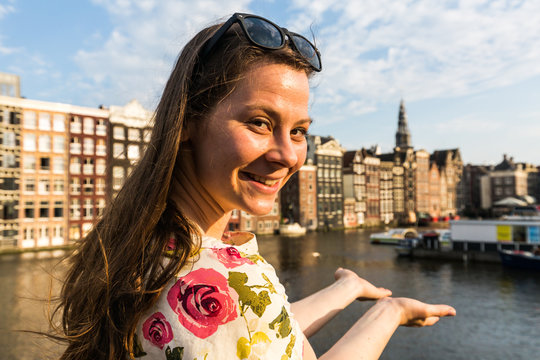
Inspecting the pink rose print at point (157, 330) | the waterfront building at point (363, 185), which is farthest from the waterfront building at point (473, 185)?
the pink rose print at point (157, 330)

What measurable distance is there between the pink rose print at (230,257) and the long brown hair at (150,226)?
6 centimetres

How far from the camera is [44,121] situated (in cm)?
2825

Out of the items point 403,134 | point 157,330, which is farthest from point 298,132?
point 403,134

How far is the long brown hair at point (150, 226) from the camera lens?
2.97 feet

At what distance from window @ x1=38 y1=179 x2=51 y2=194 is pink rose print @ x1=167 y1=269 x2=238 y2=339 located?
3141 cm

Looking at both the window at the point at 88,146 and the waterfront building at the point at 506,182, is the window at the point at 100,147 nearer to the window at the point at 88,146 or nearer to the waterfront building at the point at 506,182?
the window at the point at 88,146

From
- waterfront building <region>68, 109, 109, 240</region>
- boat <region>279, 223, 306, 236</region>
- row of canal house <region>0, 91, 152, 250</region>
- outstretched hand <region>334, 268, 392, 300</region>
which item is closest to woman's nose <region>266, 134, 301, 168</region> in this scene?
outstretched hand <region>334, 268, 392, 300</region>

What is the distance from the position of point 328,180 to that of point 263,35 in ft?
148

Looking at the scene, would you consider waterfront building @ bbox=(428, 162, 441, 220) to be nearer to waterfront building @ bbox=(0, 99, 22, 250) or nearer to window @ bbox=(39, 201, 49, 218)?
window @ bbox=(39, 201, 49, 218)

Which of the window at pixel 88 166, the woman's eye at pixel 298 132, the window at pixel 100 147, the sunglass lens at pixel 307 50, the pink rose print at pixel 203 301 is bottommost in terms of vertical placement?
the pink rose print at pixel 203 301

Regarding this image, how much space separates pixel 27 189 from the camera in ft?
90.8

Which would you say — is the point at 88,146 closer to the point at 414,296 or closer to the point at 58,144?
the point at 58,144

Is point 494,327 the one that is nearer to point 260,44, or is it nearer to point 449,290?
point 449,290

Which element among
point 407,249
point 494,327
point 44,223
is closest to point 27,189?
point 44,223
